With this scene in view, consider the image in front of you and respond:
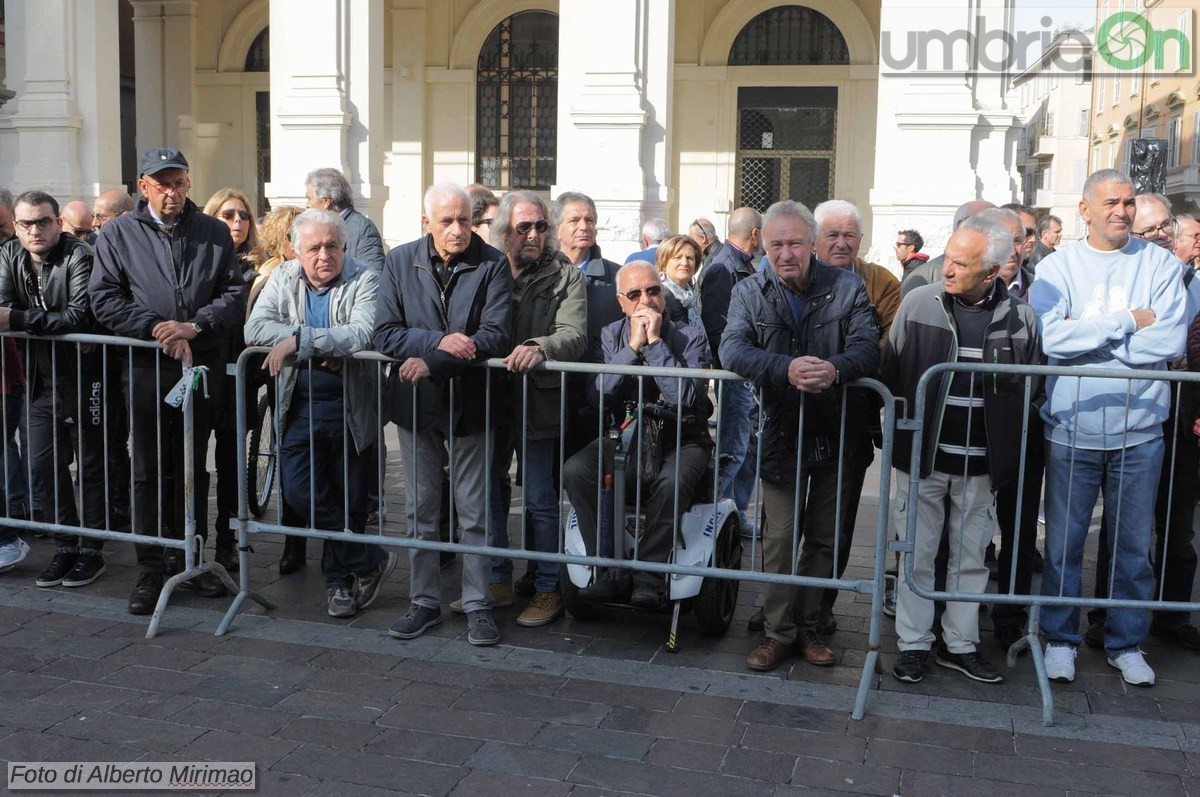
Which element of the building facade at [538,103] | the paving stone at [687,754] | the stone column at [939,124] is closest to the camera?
the paving stone at [687,754]

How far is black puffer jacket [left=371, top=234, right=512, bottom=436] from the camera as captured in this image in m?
5.23

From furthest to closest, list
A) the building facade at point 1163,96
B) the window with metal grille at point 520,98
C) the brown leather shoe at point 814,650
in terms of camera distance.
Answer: the building facade at point 1163,96
the window with metal grille at point 520,98
the brown leather shoe at point 814,650

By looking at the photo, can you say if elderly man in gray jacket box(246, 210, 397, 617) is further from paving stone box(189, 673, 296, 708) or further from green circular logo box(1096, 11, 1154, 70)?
green circular logo box(1096, 11, 1154, 70)

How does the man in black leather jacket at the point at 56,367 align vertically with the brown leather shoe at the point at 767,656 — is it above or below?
above

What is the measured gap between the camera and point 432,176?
20.4 metres

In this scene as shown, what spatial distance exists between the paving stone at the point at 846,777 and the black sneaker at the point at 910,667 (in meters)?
0.90

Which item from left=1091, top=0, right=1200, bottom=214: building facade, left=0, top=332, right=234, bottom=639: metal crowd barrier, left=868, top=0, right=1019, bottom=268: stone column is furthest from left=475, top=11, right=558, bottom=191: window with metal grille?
left=1091, top=0, right=1200, bottom=214: building facade

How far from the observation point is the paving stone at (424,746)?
13.1 feet

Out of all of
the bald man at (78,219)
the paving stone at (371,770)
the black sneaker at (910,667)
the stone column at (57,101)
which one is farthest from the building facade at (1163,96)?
the paving stone at (371,770)

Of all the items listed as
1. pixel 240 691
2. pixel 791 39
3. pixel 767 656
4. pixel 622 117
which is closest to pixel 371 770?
pixel 240 691

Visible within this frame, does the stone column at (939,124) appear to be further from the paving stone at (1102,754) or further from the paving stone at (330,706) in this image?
the paving stone at (330,706)

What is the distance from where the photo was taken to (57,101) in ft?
→ 53.8

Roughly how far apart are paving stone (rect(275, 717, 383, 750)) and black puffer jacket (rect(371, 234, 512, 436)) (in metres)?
1.49

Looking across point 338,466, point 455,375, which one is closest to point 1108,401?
point 455,375
